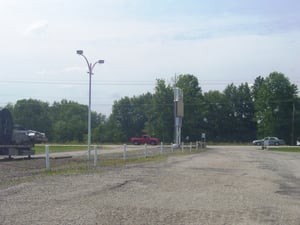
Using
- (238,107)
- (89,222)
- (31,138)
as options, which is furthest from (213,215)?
(238,107)

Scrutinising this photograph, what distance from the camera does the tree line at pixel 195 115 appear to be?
338ft

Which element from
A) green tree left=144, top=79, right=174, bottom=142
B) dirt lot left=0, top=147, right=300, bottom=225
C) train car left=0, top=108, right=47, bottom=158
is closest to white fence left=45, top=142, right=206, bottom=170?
train car left=0, top=108, right=47, bottom=158

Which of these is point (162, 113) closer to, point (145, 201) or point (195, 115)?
point (195, 115)

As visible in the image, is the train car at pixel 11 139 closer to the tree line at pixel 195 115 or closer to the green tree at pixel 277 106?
the tree line at pixel 195 115

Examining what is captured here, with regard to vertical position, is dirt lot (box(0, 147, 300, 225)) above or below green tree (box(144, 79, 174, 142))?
below

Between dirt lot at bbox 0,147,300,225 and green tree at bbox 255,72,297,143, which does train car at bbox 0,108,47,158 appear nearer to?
dirt lot at bbox 0,147,300,225

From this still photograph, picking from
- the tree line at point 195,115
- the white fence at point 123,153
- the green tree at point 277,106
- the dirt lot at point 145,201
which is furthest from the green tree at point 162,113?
the dirt lot at point 145,201

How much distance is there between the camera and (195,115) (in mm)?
106938

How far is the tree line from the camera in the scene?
103 metres

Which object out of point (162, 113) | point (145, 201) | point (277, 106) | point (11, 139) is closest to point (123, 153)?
point (11, 139)

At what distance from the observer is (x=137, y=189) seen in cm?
1424

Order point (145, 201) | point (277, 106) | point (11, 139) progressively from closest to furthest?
point (145, 201), point (11, 139), point (277, 106)

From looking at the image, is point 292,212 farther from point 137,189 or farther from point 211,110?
point 211,110

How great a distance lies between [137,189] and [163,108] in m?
93.4
